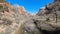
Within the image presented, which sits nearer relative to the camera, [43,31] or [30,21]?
[43,31]

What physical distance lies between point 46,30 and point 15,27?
2.15m

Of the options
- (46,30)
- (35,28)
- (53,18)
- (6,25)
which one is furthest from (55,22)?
(6,25)

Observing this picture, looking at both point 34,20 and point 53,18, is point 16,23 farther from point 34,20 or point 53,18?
point 53,18

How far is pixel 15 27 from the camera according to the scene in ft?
26.8

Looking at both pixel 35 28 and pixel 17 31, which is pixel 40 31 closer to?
pixel 35 28

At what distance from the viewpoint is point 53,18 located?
801 cm

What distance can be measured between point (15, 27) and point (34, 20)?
1.60 meters

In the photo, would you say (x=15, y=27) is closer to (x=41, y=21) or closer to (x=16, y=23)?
(x=16, y=23)

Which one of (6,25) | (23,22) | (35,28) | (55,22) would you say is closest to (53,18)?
(55,22)

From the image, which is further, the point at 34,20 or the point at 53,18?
the point at 34,20

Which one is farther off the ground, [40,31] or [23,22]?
[23,22]

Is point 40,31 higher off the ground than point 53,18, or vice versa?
point 53,18

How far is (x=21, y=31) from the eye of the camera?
8.11 m

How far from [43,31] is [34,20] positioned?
3.76 feet
